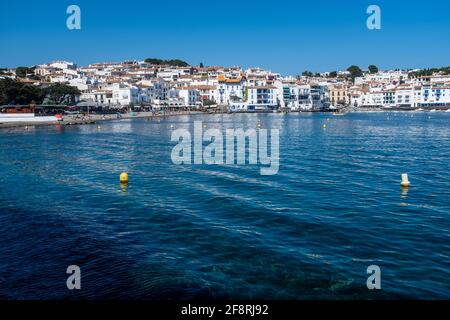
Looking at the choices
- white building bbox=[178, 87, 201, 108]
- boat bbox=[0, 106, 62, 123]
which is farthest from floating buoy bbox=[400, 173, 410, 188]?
white building bbox=[178, 87, 201, 108]

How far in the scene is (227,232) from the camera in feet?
46.4

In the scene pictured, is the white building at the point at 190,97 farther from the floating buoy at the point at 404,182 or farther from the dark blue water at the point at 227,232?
the floating buoy at the point at 404,182

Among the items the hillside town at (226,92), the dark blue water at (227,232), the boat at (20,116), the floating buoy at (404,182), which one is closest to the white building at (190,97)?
the hillside town at (226,92)

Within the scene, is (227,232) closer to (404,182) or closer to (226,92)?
(404,182)

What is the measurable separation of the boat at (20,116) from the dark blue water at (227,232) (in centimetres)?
5281

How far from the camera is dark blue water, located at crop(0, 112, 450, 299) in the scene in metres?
10.2

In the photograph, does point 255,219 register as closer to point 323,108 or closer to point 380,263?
point 380,263

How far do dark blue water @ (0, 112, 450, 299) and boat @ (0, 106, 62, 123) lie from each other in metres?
52.8

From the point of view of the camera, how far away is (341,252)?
1216 cm

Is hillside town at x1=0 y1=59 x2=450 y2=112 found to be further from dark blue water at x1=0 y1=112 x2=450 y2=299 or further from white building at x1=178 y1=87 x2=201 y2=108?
dark blue water at x1=0 y1=112 x2=450 y2=299

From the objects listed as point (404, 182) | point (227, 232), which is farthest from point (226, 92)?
point (227, 232)

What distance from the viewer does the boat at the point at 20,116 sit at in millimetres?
74250

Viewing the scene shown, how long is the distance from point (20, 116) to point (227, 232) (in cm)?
7082

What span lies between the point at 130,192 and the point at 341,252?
1141 centimetres
